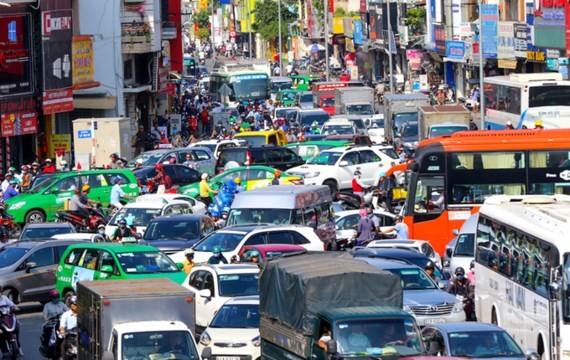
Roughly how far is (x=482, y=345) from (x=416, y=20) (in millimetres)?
79889

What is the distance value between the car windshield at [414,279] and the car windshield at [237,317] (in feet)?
9.36

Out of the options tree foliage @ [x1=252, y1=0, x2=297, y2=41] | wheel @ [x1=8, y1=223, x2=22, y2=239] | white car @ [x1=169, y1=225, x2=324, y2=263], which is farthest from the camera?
tree foliage @ [x1=252, y1=0, x2=297, y2=41]

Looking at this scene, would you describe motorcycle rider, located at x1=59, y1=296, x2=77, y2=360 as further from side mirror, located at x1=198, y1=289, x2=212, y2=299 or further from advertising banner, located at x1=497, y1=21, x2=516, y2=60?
advertising banner, located at x1=497, y1=21, x2=516, y2=60

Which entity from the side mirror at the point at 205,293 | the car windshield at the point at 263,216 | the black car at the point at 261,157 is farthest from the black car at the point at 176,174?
the side mirror at the point at 205,293

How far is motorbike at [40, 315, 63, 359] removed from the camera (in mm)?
22500

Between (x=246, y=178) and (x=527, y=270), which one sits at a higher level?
(x=527, y=270)

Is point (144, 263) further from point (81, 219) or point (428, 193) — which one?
point (81, 219)

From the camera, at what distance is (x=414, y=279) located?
76.1 ft

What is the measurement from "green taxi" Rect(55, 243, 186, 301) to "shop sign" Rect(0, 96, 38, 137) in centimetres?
2476

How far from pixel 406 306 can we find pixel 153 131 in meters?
45.8

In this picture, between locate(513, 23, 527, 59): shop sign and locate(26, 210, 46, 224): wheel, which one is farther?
locate(513, 23, 527, 59): shop sign

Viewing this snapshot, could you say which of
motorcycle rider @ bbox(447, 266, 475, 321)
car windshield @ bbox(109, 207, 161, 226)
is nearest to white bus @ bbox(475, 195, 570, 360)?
motorcycle rider @ bbox(447, 266, 475, 321)

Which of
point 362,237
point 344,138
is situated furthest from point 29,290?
point 344,138

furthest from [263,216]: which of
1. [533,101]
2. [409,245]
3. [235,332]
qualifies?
[533,101]
